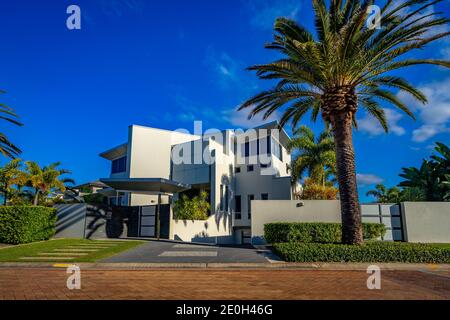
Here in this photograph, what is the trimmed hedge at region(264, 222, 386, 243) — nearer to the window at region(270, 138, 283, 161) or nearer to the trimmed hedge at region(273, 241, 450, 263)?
the trimmed hedge at region(273, 241, 450, 263)

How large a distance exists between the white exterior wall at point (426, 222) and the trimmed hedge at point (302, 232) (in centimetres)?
459

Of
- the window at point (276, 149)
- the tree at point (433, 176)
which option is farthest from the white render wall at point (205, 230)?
the tree at point (433, 176)

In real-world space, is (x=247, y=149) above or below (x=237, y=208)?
above

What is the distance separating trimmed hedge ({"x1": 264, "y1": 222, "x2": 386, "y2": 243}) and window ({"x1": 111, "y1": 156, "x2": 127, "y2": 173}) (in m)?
18.9

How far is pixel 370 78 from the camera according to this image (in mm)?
12844

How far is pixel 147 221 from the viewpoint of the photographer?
70.3 ft

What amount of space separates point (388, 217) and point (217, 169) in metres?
13.1

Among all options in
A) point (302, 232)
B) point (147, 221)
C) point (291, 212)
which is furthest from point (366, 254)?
point (147, 221)

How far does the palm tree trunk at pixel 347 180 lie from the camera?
11664 millimetres

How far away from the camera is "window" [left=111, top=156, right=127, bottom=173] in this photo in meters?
30.1

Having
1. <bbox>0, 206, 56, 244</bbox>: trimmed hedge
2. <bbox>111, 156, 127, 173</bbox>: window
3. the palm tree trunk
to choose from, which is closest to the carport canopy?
<bbox>0, 206, 56, 244</bbox>: trimmed hedge

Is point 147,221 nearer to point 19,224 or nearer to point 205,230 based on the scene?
point 205,230

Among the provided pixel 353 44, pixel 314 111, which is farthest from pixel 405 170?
pixel 353 44
